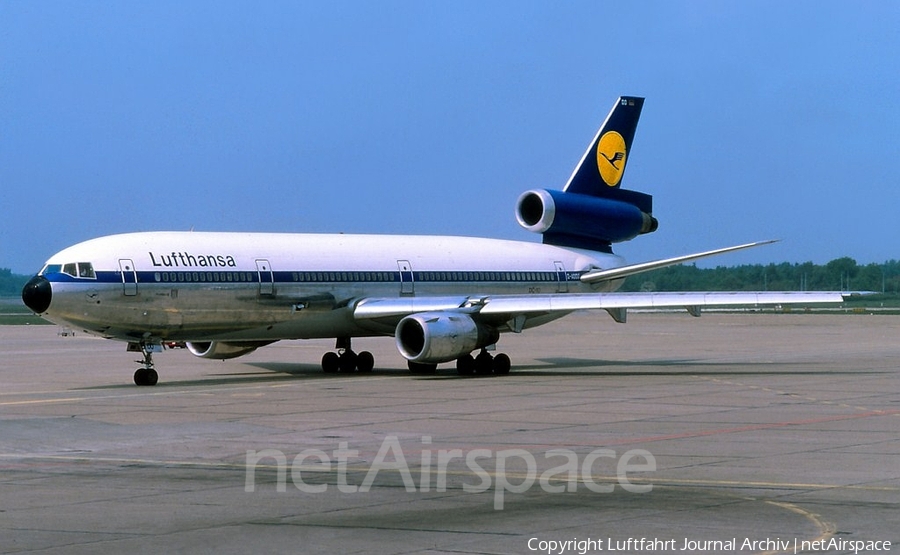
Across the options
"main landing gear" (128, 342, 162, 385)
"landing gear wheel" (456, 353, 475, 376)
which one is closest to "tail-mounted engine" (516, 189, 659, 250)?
"landing gear wheel" (456, 353, 475, 376)

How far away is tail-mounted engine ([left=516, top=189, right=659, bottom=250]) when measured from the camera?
122 ft

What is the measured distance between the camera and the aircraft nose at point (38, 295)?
27.5 m

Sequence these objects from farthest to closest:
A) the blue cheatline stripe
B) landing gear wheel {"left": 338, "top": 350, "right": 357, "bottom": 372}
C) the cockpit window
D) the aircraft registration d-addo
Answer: landing gear wheel {"left": 338, "top": 350, "right": 357, "bottom": 372}, the aircraft registration d-addo, the blue cheatline stripe, the cockpit window

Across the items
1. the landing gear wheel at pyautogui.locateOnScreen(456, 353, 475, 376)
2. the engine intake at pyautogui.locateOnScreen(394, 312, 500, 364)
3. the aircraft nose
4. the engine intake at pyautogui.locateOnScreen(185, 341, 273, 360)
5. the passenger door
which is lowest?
the landing gear wheel at pyautogui.locateOnScreen(456, 353, 475, 376)

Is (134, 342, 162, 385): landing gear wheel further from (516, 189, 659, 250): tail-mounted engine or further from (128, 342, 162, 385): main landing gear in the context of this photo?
(516, 189, 659, 250): tail-mounted engine

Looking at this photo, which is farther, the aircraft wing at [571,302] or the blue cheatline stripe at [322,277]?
the aircraft wing at [571,302]

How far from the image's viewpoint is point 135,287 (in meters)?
28.2

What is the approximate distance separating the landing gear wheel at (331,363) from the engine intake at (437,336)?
11.9 feet

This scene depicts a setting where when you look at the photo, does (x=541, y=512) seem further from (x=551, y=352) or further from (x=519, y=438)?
(x=551, y=352)

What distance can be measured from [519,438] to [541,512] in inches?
243

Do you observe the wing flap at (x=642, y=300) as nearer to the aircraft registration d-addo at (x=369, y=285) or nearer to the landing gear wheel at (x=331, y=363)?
the aircraft registration d-addo at (x=369, y=285)

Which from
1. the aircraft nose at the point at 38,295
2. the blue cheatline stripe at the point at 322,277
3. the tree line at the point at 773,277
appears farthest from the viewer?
the tree line at the point at 773,277

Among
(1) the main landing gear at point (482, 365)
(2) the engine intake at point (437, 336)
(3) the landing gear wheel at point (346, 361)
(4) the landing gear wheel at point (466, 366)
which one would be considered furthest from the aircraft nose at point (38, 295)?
(4) the landing gear wheel at point (466, 366)

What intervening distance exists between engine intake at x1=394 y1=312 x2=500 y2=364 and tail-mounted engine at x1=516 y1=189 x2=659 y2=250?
6.81 m
